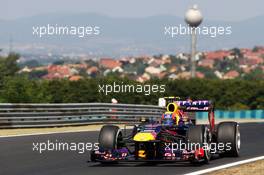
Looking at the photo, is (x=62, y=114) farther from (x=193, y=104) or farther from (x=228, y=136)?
(x=228, y=136)

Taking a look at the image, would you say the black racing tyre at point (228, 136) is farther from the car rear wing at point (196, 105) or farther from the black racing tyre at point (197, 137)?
the black racing tyre at point (197, 137)

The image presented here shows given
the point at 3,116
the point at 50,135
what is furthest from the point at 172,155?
the point at 3,116

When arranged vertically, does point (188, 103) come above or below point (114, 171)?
above

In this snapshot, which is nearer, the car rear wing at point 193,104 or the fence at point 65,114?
the car rear wing at point 193,104

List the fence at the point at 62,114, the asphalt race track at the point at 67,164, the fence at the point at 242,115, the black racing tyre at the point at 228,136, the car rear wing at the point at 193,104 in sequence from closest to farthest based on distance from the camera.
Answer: the asphalt race track at the point at 67,164 → the black racing tyre at the point at 228,136 → the car rear wing at the point at 193,104 → the fence at the point at 62,114 → the fence at the point at 242,115

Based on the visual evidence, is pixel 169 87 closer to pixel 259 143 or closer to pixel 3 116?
pixel 3 116

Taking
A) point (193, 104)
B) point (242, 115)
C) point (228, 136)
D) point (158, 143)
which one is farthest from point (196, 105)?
point (242, 115)

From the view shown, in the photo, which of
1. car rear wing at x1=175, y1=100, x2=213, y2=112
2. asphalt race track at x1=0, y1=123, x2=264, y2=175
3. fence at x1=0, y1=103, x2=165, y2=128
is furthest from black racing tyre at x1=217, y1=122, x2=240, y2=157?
fence at x1=0, y1=103, x2=165, y2=128

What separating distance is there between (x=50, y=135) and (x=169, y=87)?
40.1 m

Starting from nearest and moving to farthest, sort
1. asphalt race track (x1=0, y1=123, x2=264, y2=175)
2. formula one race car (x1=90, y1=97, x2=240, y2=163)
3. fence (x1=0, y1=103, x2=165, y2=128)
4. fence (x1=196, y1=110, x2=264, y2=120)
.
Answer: asphalt race track (x1=0, y1=123, x2=264, y2=175) < formula one race car (x1=90, y1=97, x2=240, y2=163) < fence (x1=0, y1=103, x2=165, y2=128) < fence (x1=196, y1=110, x2=264, y2=120)

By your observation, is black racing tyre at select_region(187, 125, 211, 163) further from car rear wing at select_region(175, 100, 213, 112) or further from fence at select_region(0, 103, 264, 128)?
fence at select_region(0, 103, 264, 128)

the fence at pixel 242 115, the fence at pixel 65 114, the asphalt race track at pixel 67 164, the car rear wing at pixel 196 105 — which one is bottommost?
the fence at pixel 242 115

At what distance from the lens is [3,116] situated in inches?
976

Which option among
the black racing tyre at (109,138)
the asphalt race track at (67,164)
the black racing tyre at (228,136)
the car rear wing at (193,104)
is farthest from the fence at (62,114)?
the black racing tyre at (109,138)
